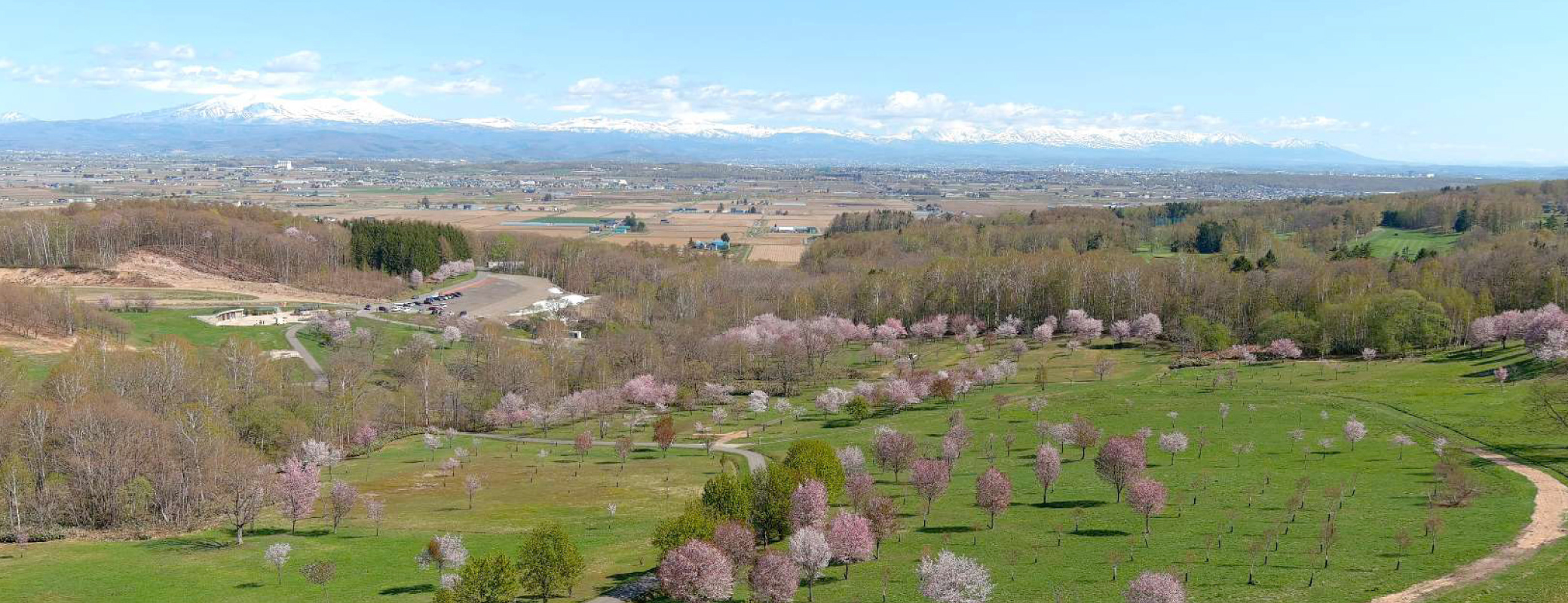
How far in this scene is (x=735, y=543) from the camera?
131 feet

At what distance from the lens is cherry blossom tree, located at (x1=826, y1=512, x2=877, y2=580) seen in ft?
133

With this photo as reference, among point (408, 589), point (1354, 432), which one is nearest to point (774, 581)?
point (408, 589)

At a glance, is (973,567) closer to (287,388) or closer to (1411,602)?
(1411,602)

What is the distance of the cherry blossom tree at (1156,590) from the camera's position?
102 feet

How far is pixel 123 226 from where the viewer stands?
484 feet

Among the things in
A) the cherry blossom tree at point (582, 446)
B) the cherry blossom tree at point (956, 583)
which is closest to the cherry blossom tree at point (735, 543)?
the cherry blossom tree at point (956, 583)

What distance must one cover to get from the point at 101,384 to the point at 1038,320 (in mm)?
96122

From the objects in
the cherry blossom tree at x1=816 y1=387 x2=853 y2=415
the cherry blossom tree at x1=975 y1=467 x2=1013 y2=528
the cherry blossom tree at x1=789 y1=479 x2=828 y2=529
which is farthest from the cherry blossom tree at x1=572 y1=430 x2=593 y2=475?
the cherry blossom tree at x1=975 y1=467 x2=1013 y2=528

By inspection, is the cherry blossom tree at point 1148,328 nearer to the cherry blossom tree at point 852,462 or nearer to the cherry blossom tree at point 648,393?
the cherry blossom tree at point 648,393

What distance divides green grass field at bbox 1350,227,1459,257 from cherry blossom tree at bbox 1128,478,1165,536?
12366 centimetres

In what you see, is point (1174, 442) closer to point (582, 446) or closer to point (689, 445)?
point (689, 445)

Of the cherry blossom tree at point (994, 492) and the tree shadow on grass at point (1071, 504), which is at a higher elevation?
the cherry blossom tree at point (994, 492)

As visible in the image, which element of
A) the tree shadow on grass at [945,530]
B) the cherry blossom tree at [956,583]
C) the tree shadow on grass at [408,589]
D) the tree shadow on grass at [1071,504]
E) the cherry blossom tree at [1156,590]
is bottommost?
the tree shadow on grass at [408,589]

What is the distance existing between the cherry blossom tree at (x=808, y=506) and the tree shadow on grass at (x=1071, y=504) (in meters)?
12.6
